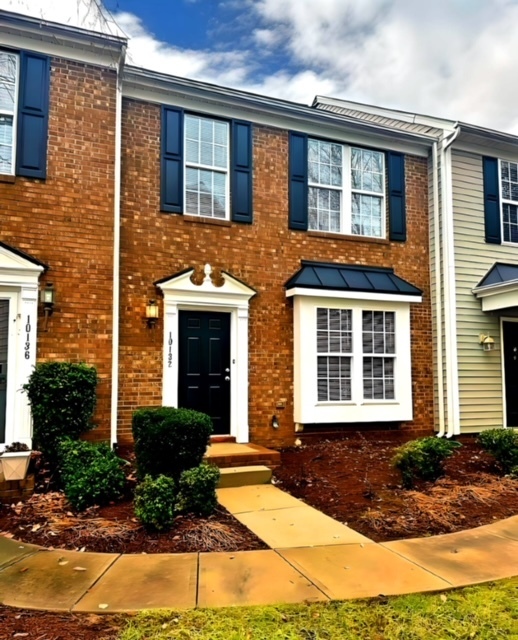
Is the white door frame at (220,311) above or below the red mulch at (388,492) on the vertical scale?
above

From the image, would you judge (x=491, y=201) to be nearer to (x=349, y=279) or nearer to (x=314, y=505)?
(x=349, y=279)

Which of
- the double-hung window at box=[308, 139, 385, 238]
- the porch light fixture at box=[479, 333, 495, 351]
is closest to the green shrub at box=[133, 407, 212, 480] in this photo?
the double-hung window at box=[308, 139, 385, 238]

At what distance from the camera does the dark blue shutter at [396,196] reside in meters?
9.80

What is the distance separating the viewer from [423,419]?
966 cm

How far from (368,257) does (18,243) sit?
19.5 feet

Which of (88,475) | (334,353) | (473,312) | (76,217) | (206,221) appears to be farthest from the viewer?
(473,312)

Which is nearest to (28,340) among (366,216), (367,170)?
(366,216)

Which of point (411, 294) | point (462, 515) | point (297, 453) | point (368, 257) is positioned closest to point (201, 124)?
point (368, 257)

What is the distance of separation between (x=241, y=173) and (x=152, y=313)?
9.47 ft

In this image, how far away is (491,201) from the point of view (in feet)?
34.0

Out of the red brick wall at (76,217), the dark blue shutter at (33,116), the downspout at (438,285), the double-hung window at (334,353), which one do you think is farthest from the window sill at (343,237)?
the dark blue shutter at (33,116)

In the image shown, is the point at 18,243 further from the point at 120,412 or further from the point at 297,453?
the point at 297,453

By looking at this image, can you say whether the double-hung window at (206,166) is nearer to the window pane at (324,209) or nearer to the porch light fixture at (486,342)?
the window pane at (324,209)

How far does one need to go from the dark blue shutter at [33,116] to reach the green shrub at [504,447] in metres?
7.23
